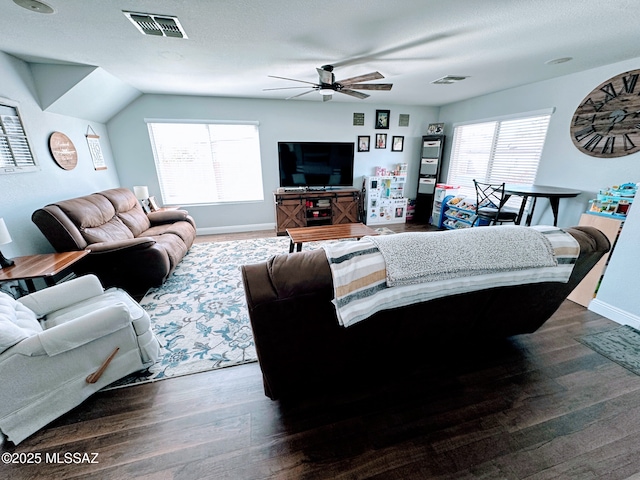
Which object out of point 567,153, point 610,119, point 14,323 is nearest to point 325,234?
point 14,323

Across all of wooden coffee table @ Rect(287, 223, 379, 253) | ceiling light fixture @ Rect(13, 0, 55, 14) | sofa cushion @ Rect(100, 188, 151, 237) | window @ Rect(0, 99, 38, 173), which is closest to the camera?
ceiling light fixture @ Rect(13, 0, 55, 14)

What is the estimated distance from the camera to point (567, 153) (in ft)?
10.3

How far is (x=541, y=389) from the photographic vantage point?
60.1 inches

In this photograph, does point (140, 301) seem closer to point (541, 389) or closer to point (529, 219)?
point (541, 389)

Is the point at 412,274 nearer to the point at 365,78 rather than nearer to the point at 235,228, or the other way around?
the point at 365,78

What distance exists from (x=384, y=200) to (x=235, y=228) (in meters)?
3.02

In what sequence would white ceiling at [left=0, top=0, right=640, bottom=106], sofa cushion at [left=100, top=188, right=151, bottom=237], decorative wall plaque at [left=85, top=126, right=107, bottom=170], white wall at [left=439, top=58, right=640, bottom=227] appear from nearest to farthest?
white ceiling at [left=0, top=0, right=640, bottom=106] < white wall at [left=439, top=58, right=640, bottom=227] < sofa cushion at [left=100, top=188, right=151, bottom=237] < decorative wall plaque at [left=85, top=126, right=107, bottom=170]

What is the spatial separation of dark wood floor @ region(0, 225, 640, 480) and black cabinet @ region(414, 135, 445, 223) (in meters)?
3.85

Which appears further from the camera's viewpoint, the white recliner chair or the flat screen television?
the flat screen television

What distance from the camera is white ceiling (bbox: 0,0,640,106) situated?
1.66 m

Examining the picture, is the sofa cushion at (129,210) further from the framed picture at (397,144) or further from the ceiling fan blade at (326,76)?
the framed picture at (397,144)

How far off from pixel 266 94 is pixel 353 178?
2.17 m

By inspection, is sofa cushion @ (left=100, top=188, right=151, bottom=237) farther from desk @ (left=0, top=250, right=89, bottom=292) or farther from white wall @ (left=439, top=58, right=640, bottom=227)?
white wall @ (left=439, top=58, right=640, bottom=227)

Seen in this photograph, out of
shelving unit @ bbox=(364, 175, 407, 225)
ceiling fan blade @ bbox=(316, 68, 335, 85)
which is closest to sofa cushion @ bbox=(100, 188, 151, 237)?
ceiling fan blade @ bbox=(316, 68, 335, 85)
